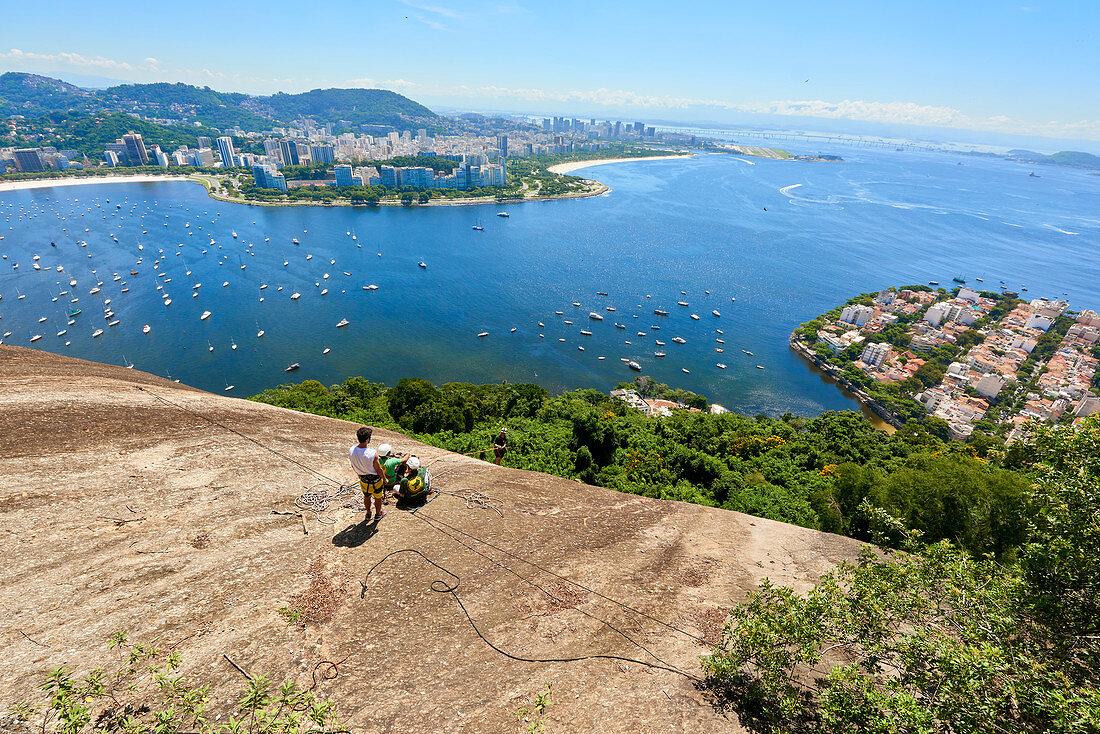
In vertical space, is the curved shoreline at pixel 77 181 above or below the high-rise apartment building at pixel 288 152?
below

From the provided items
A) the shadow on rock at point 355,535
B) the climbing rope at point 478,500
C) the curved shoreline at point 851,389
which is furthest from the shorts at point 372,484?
the curved shoreline at point 851,389

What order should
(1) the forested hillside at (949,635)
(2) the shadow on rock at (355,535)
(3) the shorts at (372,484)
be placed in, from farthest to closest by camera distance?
1. (3) the shorts at (372,484)
2. (2) the shadow on rock at (355,535)
3. (1) the forested hillside at (949,635)

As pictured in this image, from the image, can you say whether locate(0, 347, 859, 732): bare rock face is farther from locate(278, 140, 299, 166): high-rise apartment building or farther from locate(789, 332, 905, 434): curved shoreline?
locate(278, 140, 299, 166): high-rise apartment building

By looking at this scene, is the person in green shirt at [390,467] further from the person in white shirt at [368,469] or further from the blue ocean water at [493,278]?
the blue ocean water at [493,278]

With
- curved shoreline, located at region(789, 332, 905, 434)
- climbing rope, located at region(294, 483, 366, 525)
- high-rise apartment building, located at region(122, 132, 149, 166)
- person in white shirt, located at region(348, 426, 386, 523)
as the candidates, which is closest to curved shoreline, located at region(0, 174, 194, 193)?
high-rise apartment building, located at region(122, 132, 149, 166)

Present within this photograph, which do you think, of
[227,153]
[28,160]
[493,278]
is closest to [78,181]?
[28,160]

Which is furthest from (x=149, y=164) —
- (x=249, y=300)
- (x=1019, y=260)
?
(x=1019, y=260)

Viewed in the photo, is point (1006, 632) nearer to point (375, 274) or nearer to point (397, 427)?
point (397, 427)
